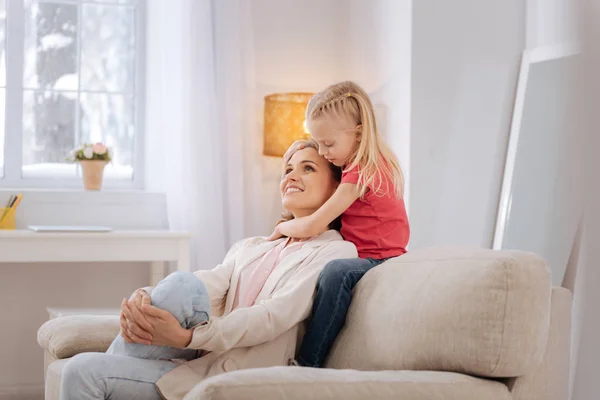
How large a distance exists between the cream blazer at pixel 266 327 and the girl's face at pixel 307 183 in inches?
4.1

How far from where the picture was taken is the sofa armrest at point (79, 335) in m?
1.95

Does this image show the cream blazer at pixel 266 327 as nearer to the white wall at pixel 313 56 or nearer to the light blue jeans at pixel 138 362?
the light blue jeans at pixel 138 362

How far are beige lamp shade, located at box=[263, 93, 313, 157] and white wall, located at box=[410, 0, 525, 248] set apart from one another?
0.57 metres

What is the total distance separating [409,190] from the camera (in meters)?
3.24

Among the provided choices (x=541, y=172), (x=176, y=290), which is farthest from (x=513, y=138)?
(x=176, y=290)

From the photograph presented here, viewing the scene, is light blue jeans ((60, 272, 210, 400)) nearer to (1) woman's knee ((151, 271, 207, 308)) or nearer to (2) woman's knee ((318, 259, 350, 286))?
(1) woman's knee ((151, 271, 207, 308))

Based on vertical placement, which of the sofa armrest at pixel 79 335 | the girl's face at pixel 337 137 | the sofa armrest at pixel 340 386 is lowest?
the sofa armrest at pixel 79 335

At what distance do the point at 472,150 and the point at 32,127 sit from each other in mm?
2083

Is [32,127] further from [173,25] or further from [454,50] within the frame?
[454,50]

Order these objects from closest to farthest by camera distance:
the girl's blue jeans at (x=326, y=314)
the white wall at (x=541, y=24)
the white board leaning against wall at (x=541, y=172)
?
the girl's blue jeans at (x=326, y=314), the white board leaning against wall at (x=541, y=172), the white wall at (x=541, y=24)

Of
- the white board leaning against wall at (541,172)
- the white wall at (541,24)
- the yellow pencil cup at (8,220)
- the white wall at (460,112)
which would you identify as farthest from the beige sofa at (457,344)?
the yellow pencil cup at (8,220)

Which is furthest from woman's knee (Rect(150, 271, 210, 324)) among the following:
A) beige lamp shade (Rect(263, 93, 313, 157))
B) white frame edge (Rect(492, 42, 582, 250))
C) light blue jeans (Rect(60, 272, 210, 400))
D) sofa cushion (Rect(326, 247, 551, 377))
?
beige lamp shade (Rect(263, 93, 313, 157))

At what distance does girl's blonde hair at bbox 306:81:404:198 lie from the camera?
181 cm

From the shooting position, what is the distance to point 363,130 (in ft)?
5.99
